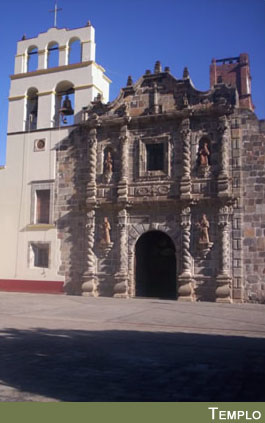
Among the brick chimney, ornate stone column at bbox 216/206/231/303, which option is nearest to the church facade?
ornate stone column at bbox 216/206/231/303

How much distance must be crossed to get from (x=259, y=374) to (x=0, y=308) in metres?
9.63

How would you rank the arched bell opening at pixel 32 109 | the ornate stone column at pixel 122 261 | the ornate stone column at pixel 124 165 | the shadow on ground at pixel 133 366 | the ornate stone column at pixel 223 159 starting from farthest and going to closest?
the arched bell opening at pixel 32 109 < the ornate stone column at pixel 124 165 < the ornate stone column at pixel 122 261 < the ornate stone column at pixel 223 159 < the shadow on ground at pixel 133 366

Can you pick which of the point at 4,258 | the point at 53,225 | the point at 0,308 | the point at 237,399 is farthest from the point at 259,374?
the point at 4,258

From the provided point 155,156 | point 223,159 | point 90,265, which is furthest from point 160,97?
point 90,265

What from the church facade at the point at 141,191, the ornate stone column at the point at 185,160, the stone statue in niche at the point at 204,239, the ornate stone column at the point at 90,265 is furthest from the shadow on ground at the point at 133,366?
the ornate stone column at the point at 90,265

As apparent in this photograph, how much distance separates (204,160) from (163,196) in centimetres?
218

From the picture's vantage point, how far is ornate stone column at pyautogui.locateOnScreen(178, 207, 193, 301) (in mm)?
17422

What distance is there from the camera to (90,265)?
19.2m

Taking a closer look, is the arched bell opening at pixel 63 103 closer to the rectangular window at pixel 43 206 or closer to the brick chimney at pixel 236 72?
the rectangular window at pixel 43 206

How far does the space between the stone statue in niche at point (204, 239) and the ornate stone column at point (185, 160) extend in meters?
1.24

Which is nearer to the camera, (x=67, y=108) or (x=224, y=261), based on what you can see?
(x=224, y=261)

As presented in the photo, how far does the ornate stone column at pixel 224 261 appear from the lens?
16891 mm

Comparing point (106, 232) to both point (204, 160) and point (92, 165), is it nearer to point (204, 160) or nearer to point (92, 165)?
point (92, 165)

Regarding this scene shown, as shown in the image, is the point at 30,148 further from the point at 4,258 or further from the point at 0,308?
the point at 0,308
